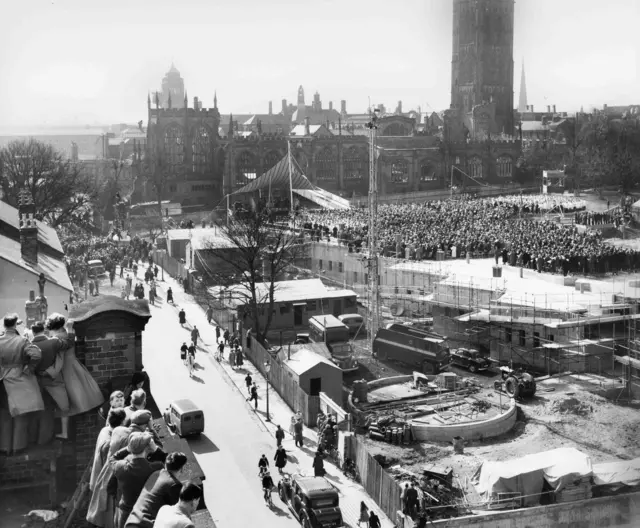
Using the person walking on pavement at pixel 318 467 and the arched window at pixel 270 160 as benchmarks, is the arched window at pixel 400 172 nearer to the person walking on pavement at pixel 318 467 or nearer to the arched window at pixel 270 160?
the arched window at pixel 270 160

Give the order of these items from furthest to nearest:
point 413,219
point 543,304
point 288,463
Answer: point 413,219, point 543,304, point 288,463

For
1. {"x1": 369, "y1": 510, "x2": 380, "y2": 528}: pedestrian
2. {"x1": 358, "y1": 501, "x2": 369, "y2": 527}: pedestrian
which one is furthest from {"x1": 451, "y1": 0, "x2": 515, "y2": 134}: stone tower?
{"x1": 369, "y1": 510, "x2": 380, "y2": 528}: pedestrian

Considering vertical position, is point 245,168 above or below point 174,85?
below

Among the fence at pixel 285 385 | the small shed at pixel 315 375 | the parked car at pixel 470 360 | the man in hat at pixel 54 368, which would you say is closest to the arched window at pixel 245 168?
the fence at pixel 285 385

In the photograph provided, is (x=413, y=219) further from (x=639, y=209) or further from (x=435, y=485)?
(x=435, y=485)

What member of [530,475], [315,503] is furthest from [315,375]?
[315,503]

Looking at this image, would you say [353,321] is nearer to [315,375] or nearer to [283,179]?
[315,375]

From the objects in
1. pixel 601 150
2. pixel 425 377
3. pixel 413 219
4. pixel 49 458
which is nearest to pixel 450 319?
pixel 425 377

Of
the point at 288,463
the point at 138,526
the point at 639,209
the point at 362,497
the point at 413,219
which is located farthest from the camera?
the point at 639,209
